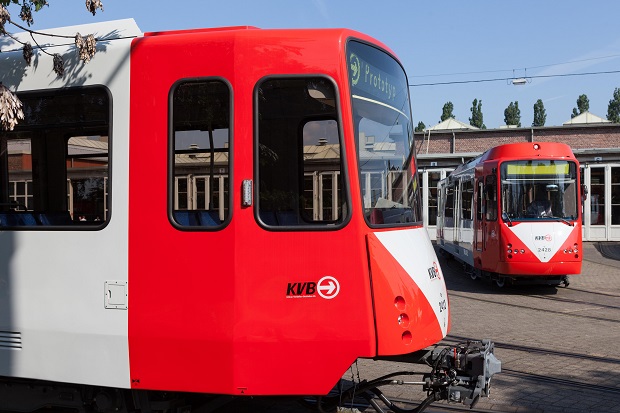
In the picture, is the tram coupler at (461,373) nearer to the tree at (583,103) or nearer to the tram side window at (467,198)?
the tram side window at (467,198)

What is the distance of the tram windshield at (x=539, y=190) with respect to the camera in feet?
49.5

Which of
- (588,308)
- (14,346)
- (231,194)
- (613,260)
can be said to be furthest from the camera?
(613,260)

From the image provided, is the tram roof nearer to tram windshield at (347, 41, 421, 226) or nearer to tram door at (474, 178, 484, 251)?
tram windshield at (347, 41, 421, 226)

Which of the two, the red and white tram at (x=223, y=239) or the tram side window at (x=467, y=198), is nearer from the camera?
the red and white tram at (x=223, y=239)

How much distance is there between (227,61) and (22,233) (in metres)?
2.05

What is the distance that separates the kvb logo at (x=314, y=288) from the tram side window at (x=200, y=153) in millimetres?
655

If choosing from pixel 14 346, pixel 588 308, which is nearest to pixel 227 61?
pixel 14 346

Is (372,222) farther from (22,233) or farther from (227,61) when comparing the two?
(22,233)

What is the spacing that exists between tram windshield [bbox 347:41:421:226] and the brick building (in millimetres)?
17520

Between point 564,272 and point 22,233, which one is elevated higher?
point 22,233

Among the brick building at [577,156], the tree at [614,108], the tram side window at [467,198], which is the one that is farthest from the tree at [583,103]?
the tram side window at [467,198]

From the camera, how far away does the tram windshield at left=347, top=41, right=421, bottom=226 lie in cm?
494

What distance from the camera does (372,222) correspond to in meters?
4.87

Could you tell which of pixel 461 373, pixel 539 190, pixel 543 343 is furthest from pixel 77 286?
pixel 539 190
